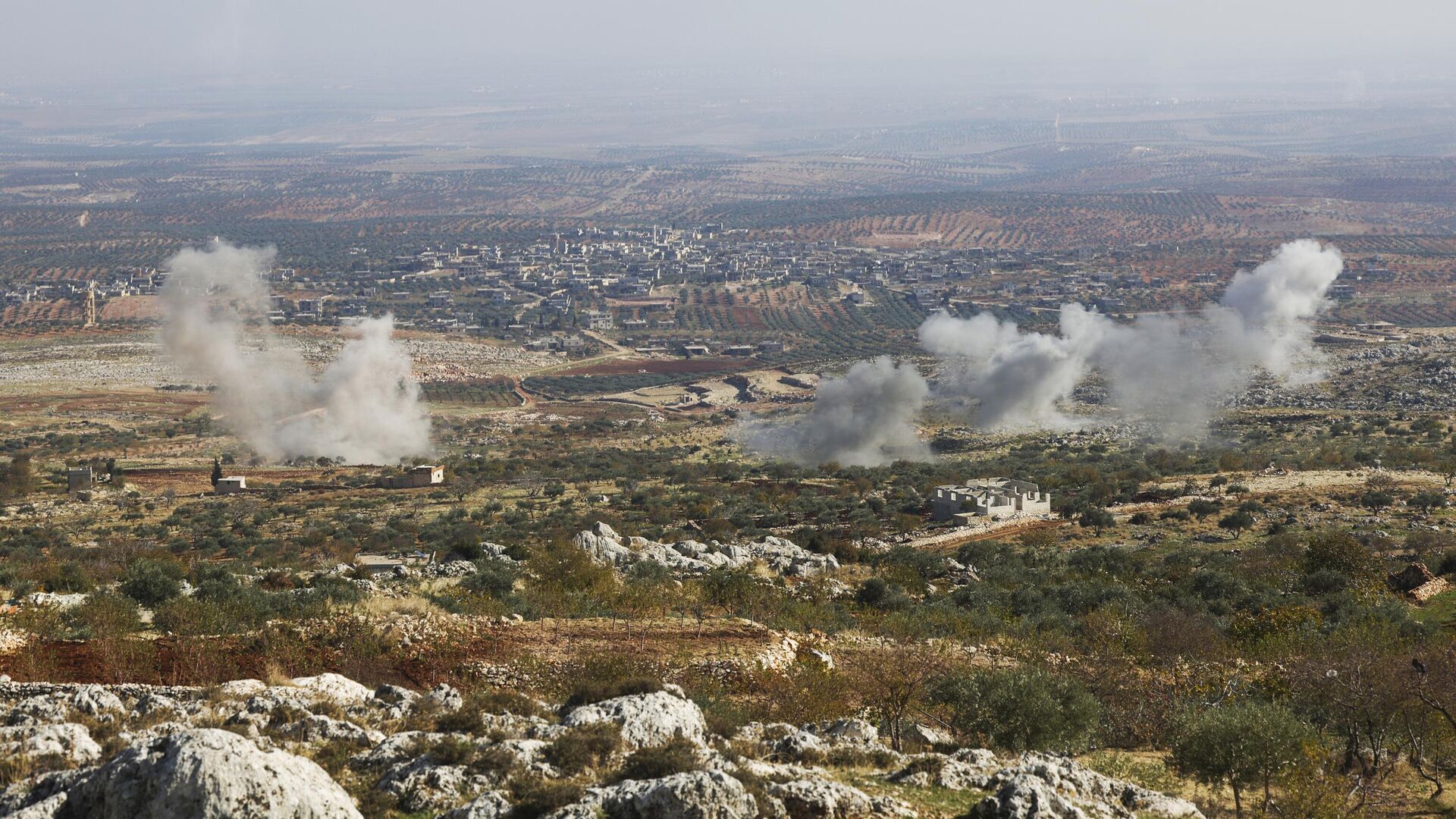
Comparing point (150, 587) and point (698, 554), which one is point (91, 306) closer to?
point (698, 554)

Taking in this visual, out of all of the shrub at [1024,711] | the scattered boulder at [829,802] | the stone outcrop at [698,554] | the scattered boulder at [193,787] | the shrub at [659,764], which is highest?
the scattered boulder at [193,787]

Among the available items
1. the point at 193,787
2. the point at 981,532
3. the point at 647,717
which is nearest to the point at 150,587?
the point at 647,717

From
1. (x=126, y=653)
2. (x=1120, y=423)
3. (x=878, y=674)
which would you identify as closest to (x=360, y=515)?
(x=126, y=653)

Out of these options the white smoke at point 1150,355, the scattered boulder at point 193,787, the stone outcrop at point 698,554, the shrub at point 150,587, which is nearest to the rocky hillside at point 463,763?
the scattered boulder at point 193,787

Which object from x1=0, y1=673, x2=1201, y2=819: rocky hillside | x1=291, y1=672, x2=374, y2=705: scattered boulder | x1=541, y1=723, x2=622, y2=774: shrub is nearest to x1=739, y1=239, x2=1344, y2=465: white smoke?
x1=291, y1=672, x2=374, y2=705: scattered boulder

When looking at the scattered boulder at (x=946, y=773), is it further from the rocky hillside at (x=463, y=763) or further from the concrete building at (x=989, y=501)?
the concrete building at (x=989, y=501)

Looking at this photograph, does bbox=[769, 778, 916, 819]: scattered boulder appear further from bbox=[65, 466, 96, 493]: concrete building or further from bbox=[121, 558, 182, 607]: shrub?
bbox=[65, 466, 96, 493]: concrete building

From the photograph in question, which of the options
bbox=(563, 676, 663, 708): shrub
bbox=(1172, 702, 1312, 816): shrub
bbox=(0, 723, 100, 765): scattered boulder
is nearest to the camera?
bbox=(0, 723, 100, 765): scattered boulder
